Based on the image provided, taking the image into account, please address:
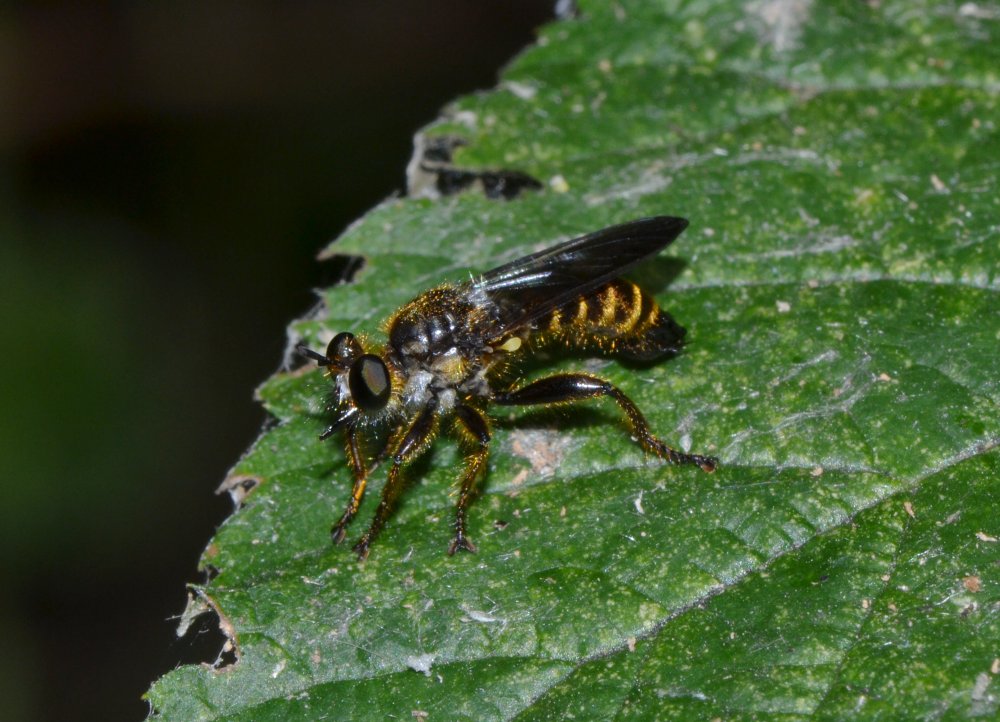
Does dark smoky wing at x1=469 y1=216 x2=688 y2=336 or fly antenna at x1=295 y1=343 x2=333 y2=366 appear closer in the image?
fly antenna at x1=295 y1=343 x2=333 y2=366

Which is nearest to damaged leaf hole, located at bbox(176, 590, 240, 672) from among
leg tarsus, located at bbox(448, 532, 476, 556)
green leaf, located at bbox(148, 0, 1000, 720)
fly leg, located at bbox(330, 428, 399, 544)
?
green leaf, located at bbox(148, 0, 1000, 720)

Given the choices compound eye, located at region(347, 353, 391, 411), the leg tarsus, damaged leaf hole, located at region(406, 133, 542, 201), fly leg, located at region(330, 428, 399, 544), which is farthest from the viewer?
damaged leaf hole, located at region(406, 133, 542, 201)

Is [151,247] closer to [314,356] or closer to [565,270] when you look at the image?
[314,356]

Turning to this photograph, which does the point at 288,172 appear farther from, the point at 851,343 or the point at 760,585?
the point at 760,585

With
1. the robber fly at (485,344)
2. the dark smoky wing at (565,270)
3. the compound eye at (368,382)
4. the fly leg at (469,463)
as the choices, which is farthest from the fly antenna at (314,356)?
the dark smoky wing at (565,270)

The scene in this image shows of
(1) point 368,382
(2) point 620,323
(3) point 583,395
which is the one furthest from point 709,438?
(1) point 368,382

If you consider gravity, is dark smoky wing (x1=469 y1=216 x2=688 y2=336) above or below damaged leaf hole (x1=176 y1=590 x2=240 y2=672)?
above

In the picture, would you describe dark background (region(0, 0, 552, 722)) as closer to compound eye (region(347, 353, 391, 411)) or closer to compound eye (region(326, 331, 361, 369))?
compound eye (region(326, 331, 361, 369))

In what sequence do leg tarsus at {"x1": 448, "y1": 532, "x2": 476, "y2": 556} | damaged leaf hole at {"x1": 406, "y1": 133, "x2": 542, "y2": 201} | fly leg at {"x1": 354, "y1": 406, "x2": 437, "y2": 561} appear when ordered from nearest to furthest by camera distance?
leg tarsus at {"x1": 448, "y1": 532, "x2": 476, "y2": 556}
fly leg at {"x1": 354, "y1": 406, "x2": 437, "y2": 561}
damaged leaf hole at {"x1": 406, "y1": 133, "x2": 542, "y2": 201}
